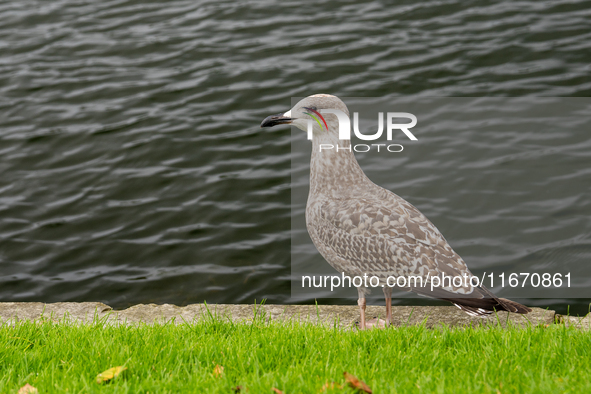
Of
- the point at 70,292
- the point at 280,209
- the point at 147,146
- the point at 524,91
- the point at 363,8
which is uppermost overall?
the point at 363,8

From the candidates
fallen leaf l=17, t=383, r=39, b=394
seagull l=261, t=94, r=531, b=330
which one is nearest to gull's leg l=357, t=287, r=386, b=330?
seagull l=261, t=94, r=531, b=330

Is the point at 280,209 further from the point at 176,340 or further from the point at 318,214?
the point at 176,340

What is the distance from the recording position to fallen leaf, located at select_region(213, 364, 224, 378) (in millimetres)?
3184

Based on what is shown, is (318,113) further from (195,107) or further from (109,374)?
(195,107)

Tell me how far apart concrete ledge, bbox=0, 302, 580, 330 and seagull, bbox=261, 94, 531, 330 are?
1.30 feet

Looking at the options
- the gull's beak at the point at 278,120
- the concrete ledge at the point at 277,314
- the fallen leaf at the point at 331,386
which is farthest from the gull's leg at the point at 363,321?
the fallen leaf at the point at 331,386

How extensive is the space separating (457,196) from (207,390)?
5.16m

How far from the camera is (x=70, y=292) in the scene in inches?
282

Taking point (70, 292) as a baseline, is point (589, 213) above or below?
above

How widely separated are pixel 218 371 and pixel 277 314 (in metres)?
2.08

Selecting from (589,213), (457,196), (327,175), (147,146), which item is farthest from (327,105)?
(147,146)

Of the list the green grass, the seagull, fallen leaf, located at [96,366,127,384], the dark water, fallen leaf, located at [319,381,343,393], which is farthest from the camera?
the dark water

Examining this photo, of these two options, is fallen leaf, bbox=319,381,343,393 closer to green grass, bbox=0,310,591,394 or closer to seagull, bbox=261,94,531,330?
green grass, bbox=0,310,591,394

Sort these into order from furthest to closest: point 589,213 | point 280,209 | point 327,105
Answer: point 280,209
point 589,213
point 327,105
